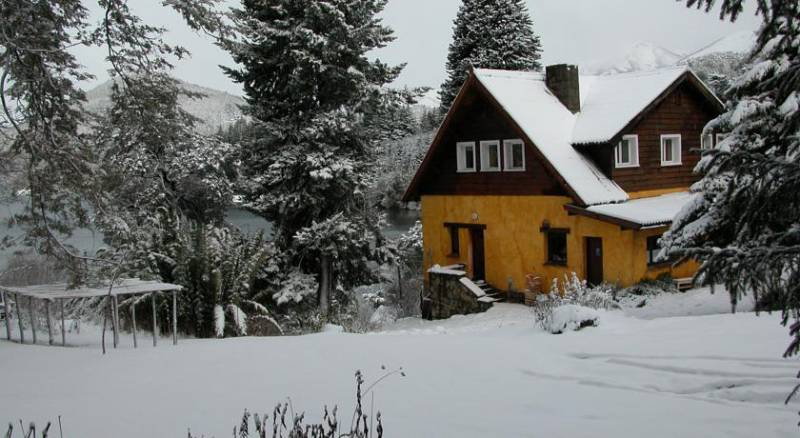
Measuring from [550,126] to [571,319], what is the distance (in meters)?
11.7

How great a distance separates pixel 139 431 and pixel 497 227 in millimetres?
16417

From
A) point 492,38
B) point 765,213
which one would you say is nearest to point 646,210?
point 765,213

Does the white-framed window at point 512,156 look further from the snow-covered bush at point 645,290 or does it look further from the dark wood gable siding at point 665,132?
the snow-covered bush at point 645,290

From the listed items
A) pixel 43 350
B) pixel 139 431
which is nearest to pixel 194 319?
pixel 43 350

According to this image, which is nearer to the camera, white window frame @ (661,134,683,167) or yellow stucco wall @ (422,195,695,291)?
yellow stucco wall @ (422,195,695,291)

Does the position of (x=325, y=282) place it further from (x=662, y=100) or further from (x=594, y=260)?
(x=662, y=100)

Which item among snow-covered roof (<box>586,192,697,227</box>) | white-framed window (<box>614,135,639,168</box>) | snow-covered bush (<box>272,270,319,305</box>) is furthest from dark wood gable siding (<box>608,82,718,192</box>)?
snow-covered bush (<box>272,270,319,305</box>)

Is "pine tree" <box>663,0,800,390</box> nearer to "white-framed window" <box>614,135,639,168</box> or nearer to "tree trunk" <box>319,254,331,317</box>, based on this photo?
"white-framed window" <box>614,135,639,168</box>

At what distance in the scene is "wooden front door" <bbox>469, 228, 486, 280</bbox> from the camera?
2147cm

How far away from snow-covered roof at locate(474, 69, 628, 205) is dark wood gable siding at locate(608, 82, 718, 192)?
0.83 metres

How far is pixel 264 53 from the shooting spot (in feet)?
70.1

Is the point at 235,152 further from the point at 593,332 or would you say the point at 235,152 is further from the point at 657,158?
the point at 593,332

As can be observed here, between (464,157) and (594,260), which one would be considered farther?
(464,157)

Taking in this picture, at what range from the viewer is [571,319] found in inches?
351
